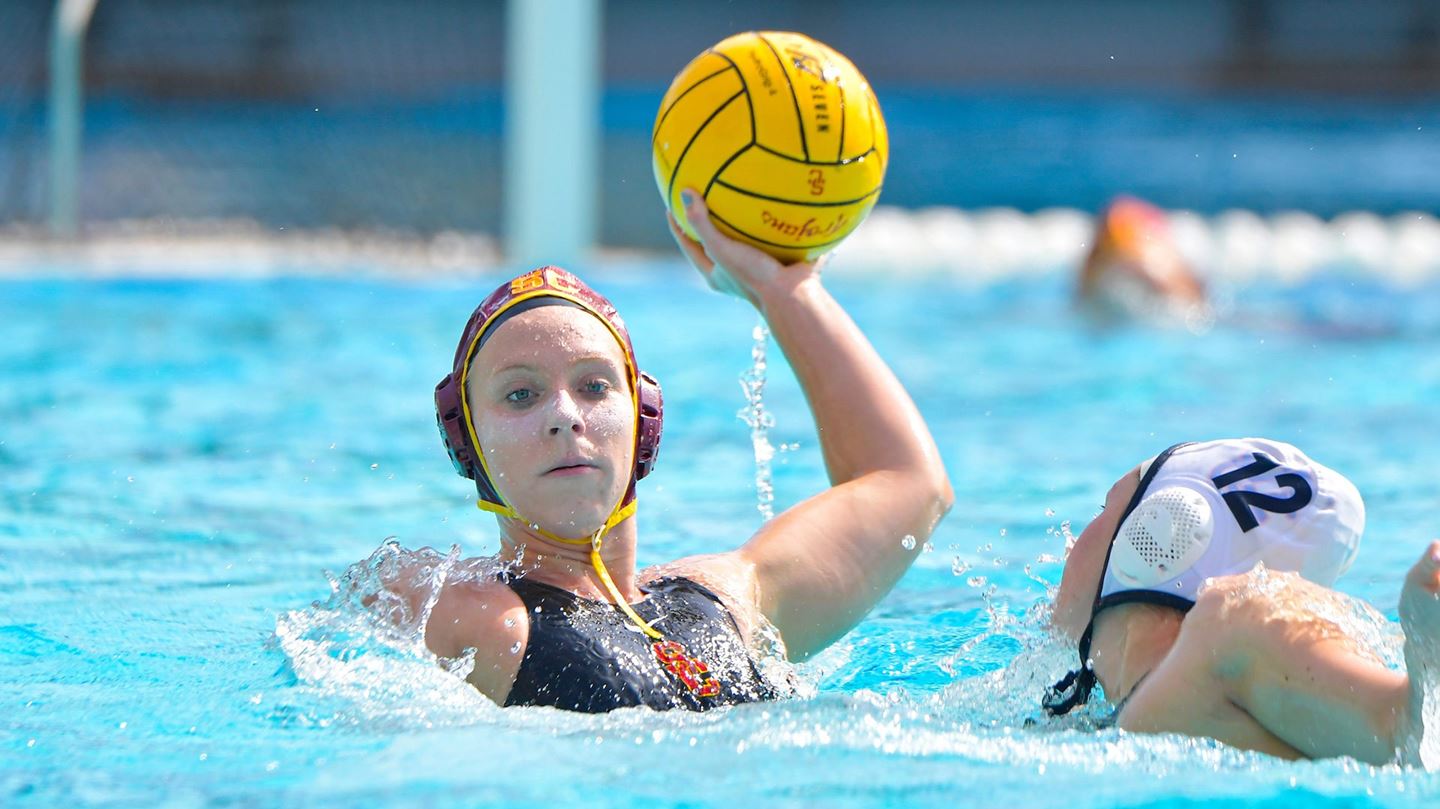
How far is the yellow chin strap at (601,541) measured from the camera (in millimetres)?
2789

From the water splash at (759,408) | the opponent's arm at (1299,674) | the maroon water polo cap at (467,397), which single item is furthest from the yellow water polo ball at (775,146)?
the opponent's arm at (1299,674)

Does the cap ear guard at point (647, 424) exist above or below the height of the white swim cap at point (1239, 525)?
above

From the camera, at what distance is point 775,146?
10.5ft

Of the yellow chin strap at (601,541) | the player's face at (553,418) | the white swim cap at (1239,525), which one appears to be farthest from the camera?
the yellow chin strap at (601,541)

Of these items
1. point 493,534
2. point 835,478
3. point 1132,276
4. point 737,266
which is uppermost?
point 737,266

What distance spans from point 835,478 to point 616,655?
717 mm

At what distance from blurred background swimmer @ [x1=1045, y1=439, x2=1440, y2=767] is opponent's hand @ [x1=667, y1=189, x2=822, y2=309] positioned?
0.78 m

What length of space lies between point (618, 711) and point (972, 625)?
1413mm

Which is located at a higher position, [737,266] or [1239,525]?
[737,266]

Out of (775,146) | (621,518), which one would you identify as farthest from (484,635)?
(775,146)

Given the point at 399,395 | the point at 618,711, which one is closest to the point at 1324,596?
the point at 618,711

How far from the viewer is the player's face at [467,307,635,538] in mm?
2654

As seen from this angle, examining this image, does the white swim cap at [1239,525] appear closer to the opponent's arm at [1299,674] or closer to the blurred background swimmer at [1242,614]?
the blurred background swimmer at [1242,614]

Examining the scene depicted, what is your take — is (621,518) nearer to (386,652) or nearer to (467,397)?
(467,397)
